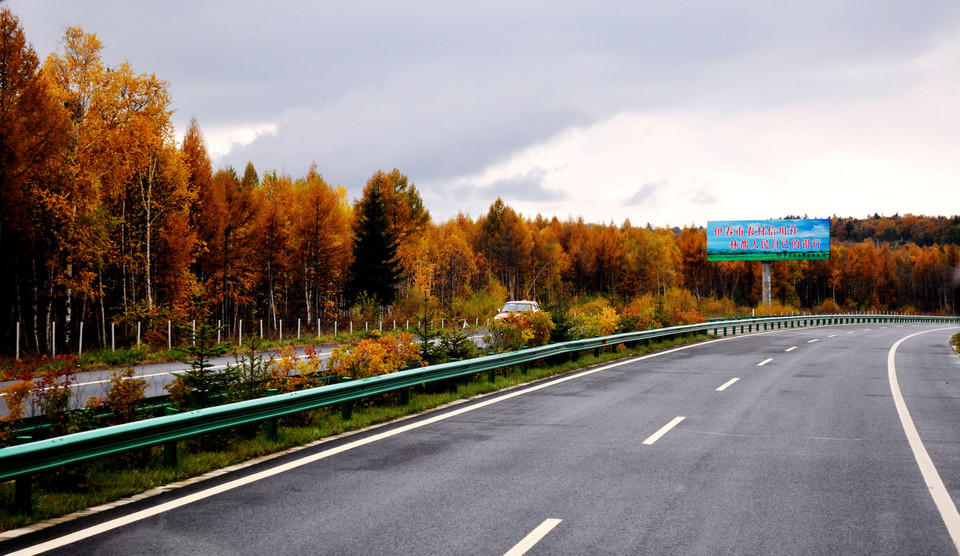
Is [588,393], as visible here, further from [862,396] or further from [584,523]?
[584,523]

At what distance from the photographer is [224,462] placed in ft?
24.1

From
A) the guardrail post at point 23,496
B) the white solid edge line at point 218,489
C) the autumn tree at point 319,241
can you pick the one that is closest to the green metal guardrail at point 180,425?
the guardrail post at point 23,496

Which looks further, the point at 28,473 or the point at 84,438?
the point at 84,438

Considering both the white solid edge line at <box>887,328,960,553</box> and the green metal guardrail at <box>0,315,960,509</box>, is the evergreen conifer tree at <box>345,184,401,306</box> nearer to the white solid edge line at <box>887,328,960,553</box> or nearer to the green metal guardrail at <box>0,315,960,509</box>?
the green metal guardrail at <box>0,315,960,509</box>

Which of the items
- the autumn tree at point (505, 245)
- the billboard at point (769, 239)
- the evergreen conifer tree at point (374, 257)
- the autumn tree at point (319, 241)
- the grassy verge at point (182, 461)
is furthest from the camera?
the autumn tree at point (505, 245)

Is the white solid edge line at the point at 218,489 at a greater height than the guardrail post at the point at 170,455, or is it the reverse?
the guardrail post at the point at 170,455

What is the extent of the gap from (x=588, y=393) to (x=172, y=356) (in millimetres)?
15081

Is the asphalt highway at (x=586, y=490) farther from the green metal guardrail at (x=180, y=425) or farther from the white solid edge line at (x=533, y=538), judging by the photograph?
the green metal guardrail at (x=180, y=425)

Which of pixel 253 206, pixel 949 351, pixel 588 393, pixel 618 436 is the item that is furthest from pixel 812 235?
pixel 618 436

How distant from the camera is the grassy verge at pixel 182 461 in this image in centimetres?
584

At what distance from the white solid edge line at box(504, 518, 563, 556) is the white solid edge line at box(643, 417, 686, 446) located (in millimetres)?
3562

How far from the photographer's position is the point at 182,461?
23.8 ft

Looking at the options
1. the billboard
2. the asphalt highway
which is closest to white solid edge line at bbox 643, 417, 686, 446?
the asphalt highway

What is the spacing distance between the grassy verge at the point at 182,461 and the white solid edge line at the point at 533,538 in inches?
150
